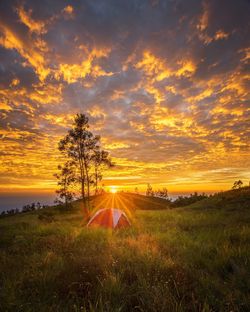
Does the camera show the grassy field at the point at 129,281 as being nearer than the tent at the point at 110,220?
Yes

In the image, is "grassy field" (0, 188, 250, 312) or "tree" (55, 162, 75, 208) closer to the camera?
"grassy field" (0, 188, 250, 312)

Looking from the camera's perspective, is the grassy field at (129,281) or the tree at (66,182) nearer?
the grassy field at (129,281)

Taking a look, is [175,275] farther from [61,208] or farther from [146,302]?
[61,208]

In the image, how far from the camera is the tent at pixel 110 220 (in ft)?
51.0

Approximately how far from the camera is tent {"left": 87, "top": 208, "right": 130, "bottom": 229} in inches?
612

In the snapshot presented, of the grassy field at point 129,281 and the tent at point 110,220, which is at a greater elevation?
the tent at point 110,220

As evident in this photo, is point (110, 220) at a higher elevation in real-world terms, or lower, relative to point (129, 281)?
higher

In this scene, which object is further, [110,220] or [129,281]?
[110,220]

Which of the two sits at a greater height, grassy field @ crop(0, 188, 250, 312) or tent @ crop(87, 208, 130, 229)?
tent @ crop(87, 208, 130, 229)

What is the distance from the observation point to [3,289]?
468 cm

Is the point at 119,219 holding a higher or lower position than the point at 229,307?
higher

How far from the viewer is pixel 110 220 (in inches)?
628

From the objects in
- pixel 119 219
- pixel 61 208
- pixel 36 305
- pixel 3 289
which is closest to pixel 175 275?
pixel 36 305

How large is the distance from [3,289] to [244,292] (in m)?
5.20
